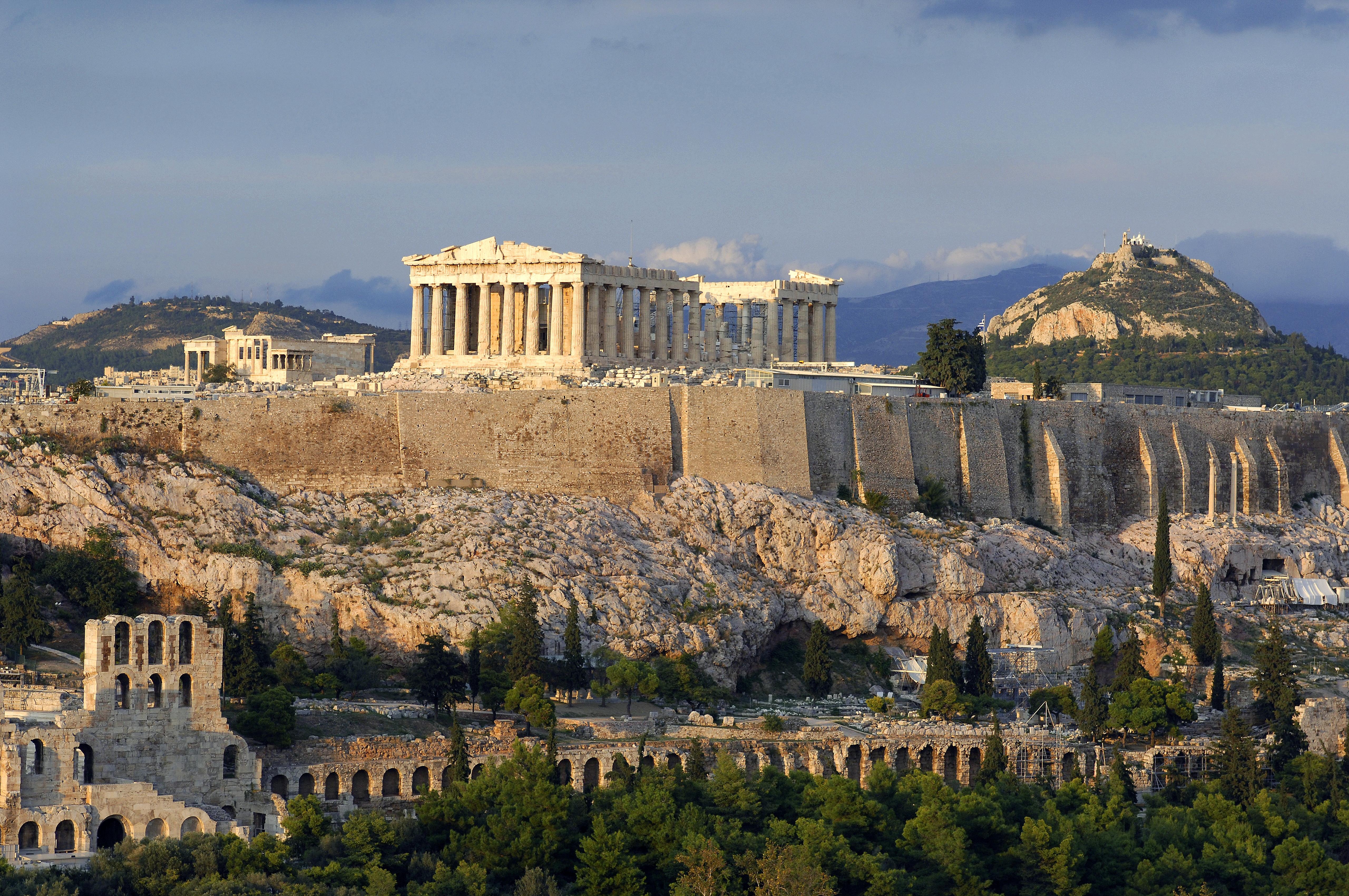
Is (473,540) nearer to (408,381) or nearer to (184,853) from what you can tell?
(408,381)

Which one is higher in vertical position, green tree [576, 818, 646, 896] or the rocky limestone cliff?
the rocky limestone cliff

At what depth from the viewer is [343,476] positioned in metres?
73.8

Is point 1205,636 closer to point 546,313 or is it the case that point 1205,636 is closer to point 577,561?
point 577,561

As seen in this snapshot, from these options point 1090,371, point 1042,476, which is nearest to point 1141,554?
point 1042,476

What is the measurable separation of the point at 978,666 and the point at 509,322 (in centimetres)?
2542

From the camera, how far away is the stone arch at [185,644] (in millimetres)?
52500

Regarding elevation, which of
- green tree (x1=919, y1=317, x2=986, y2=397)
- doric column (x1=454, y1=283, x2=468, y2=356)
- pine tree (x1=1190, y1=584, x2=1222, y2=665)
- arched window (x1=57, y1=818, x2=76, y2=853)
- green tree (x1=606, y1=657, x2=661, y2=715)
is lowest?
arched window (x1=57, y1=818, x2=76, y2=853)

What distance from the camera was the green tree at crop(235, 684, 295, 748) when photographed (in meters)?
54.7

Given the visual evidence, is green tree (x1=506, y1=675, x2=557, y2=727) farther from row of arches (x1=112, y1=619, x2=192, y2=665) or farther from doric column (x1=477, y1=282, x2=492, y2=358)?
doric column (x1=477, y1=282, x2=492, y2=358)

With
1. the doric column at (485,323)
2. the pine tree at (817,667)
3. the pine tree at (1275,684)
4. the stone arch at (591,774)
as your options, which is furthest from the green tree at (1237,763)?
the doric column at (485,323)

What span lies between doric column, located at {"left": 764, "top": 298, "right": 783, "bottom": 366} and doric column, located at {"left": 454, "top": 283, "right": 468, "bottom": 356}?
51.6ft

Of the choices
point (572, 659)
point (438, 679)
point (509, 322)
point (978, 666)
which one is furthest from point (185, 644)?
point (509, 322)

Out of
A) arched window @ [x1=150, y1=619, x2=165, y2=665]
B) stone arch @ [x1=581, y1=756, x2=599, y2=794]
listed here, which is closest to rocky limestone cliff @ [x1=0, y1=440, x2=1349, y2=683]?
stone arch @ [x1=581, y1=756, x2=599, y2=794]

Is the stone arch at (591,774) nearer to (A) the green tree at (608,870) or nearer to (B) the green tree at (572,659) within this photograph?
(A) the green tree at (608,870)
